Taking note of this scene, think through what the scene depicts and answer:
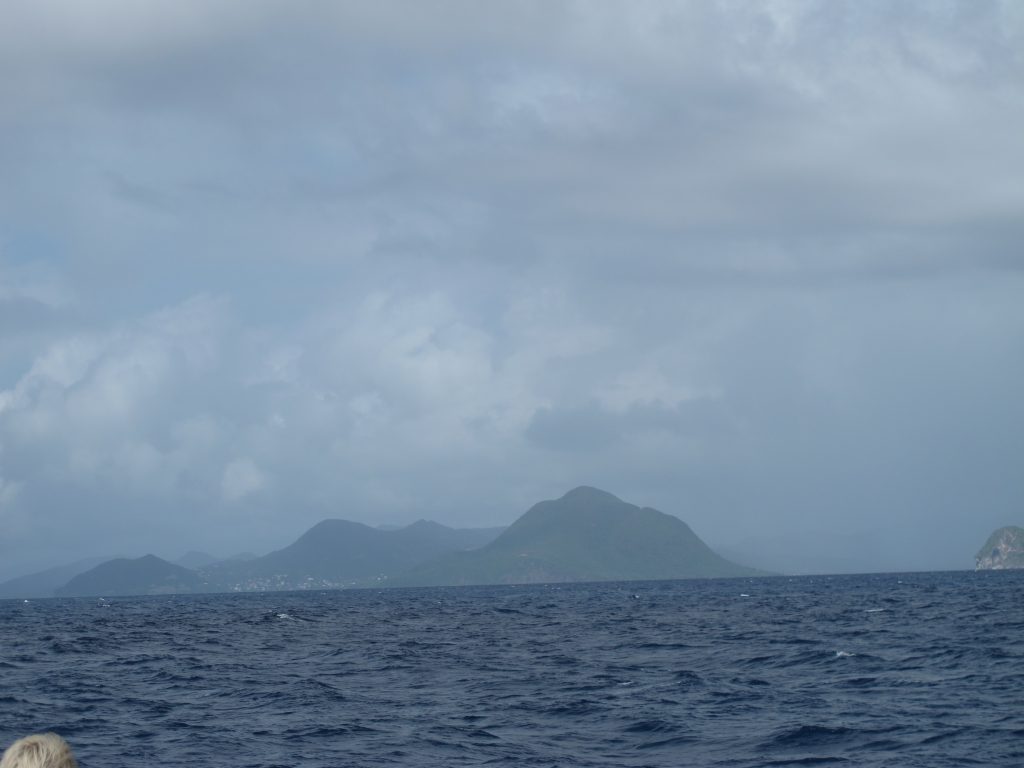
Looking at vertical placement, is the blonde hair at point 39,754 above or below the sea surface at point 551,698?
above

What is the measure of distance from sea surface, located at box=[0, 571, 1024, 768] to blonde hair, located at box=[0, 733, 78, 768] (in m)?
23.4

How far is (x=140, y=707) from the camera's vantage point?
136 ft

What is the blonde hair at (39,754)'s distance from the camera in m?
7.38

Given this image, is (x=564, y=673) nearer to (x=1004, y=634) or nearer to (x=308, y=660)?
(x=308, y=660)

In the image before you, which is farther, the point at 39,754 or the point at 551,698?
the point at 551,698

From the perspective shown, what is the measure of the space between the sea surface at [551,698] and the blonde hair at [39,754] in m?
23.4

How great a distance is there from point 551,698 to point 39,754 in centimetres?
3507

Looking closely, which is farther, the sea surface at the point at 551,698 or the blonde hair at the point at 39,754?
the sea surface at the point at 551,698

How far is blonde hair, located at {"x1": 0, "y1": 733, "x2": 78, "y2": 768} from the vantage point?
738 cm

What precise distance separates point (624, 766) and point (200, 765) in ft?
37.8

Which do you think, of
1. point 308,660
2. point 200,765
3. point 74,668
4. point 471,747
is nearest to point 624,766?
point 471,747

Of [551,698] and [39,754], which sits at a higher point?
[39,754]

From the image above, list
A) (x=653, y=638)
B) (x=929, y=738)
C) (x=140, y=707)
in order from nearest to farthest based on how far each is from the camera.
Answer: (x=929, y=738) < (x=140, y=707) < (x=653, y=638)

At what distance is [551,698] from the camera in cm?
4097
